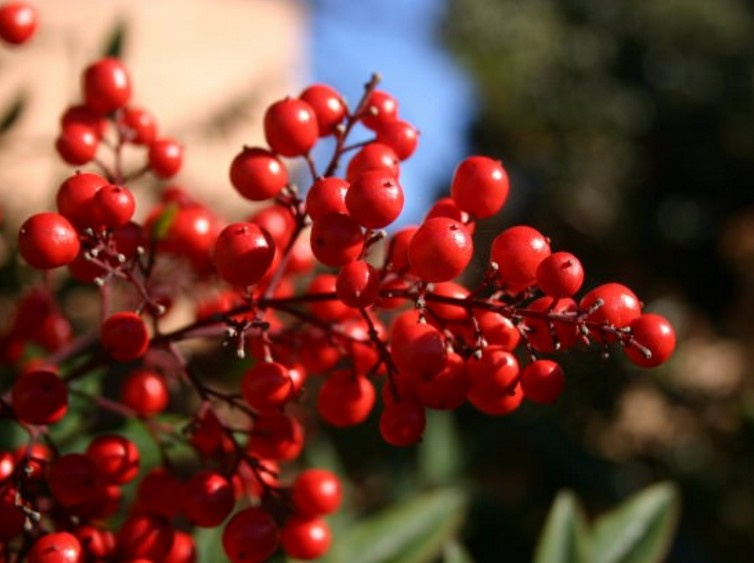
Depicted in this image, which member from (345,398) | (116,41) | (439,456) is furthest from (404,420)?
(439,456)

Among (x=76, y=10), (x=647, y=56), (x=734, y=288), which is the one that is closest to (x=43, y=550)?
(x=76, y=10)

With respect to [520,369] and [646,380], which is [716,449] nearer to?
[646,380]

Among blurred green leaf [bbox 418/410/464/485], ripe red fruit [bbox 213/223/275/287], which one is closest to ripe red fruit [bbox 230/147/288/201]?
ripe red fruit [bbox 213/223/275/287]

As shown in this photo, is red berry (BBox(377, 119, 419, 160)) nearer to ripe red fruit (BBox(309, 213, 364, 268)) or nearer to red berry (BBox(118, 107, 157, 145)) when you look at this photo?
ripe red fruit (BBox(309, 213, 364, 268))

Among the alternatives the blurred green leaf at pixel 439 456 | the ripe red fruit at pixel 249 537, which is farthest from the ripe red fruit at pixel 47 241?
the blurred green leaf at pixel 439 456

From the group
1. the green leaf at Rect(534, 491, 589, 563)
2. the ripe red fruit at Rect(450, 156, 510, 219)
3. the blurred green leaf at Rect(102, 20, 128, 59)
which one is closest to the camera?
the ripe red fruit at Rect(450, 156, 510, 219)

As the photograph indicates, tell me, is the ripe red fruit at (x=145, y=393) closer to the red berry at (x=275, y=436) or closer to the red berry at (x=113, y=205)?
the red berry at (x=275, y=436)

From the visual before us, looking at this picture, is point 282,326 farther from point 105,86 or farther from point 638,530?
point 638,530
